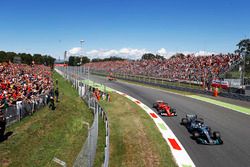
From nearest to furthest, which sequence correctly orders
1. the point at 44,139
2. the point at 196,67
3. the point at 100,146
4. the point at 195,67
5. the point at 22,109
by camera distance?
the point at 100,146
the point at 44,139
the point at 22,109
the point at 196,67
the point at 195,67

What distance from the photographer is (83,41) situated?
34250 millimetres

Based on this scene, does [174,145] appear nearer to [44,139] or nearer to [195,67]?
[44,139]

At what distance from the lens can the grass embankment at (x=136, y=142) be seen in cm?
1003

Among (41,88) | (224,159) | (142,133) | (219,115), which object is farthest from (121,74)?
(224,159)

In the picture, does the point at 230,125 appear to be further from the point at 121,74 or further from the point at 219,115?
the point at 121,74

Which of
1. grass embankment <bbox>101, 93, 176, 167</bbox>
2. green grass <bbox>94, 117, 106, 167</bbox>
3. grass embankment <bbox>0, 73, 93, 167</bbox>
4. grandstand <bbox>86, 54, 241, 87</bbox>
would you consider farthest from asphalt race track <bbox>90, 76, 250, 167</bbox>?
grandstand <bbox>86, 54, 241, 87</bbox>

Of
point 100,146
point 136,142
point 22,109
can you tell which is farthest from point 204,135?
point 22,109

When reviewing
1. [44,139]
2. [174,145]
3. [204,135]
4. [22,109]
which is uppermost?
[22,109]

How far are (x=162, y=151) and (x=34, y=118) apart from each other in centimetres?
933

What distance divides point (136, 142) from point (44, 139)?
463cm

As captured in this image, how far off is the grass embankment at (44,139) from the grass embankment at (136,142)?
5.61 feet

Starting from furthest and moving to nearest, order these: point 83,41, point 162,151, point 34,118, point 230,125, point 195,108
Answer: point 83,41, point 195,108, point 34,118, point 230,125, point 162,151

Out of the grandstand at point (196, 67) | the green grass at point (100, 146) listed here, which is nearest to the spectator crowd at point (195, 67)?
the grandstand at point (196, 67)

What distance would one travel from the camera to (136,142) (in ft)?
39.9
